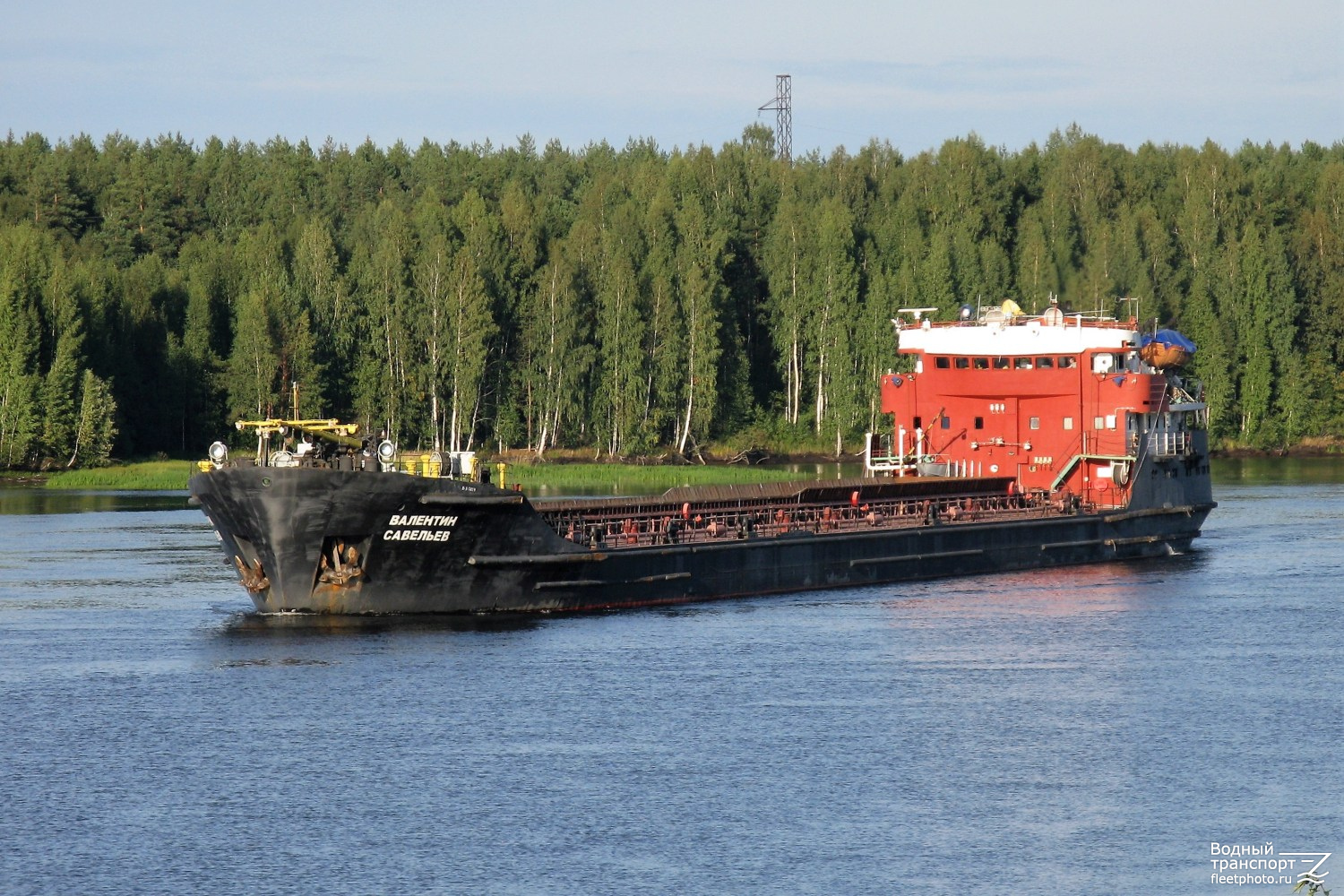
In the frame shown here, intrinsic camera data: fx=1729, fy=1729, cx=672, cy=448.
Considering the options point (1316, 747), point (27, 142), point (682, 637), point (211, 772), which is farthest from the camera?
point (27, 142)

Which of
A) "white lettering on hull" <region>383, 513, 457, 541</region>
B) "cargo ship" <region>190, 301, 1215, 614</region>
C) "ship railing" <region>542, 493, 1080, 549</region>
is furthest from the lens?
"ship railing" <region>542, 493, 1080, 549</region>

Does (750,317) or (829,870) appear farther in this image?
(750,317)

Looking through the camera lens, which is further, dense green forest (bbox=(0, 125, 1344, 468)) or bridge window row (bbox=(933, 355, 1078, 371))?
dense green forest (bbox=(0, 125, 1344, 468))

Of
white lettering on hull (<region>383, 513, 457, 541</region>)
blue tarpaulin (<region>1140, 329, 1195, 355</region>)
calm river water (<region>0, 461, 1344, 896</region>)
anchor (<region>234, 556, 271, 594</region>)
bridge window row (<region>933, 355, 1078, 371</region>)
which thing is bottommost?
calm river water (<region>0, 461, 1344, 896</region>)

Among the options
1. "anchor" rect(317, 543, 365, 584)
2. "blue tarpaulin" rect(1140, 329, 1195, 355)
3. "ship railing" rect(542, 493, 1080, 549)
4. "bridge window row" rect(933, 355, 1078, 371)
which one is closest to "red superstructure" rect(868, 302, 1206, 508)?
"bridge window row" rect(933, 355, 1078, 371)

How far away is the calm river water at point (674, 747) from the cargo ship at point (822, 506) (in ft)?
4.00

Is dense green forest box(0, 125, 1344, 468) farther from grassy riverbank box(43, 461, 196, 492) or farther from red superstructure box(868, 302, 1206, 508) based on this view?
red superstructure box(868, 302, 1206, 508)

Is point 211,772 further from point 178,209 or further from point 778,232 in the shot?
point 178,209

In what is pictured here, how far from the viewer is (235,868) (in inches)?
832

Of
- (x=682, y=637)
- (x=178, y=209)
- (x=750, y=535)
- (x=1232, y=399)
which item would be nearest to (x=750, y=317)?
(x=1232, y=399)

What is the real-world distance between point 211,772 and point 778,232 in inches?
3090

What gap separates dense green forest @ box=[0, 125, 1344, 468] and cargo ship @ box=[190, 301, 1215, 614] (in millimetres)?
18758

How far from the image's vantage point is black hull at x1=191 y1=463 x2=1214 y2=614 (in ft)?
110

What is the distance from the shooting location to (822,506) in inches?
1742
